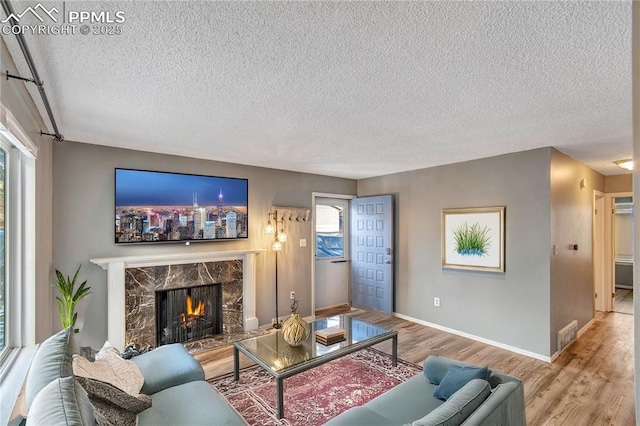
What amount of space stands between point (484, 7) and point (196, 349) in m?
4.06

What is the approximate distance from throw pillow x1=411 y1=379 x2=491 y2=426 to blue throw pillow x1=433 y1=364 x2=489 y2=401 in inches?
12.4

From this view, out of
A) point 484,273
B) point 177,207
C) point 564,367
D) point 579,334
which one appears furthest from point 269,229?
point 579,334

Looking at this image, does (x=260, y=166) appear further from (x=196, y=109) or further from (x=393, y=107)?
(x=393, y=107)

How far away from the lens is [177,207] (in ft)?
12.4

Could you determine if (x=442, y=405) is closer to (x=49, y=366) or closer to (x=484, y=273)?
(x=49, y=366)

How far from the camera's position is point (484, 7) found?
1.25 m

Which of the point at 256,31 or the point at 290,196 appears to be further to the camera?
the point at 290,196

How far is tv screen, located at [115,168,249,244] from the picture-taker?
3469mm

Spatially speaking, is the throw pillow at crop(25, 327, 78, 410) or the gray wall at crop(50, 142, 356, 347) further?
the gray wall at crop(50, 142, 356, 347)

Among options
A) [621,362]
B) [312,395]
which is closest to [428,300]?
[621,362]

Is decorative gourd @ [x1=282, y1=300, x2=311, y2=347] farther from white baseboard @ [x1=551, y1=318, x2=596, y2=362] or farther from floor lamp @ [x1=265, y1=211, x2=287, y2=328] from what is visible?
white baseboard @ [x1=551, y1=318, x2=596, y2=362]

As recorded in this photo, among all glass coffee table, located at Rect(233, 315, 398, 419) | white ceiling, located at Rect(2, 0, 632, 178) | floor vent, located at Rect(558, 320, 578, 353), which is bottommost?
floor vent, located at Rect(558, 320, 578, 353)

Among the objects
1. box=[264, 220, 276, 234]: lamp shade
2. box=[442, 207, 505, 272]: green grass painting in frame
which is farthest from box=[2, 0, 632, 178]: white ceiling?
box=[264, 220, 276, 234]: lamp shade

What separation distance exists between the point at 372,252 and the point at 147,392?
4006 mm
